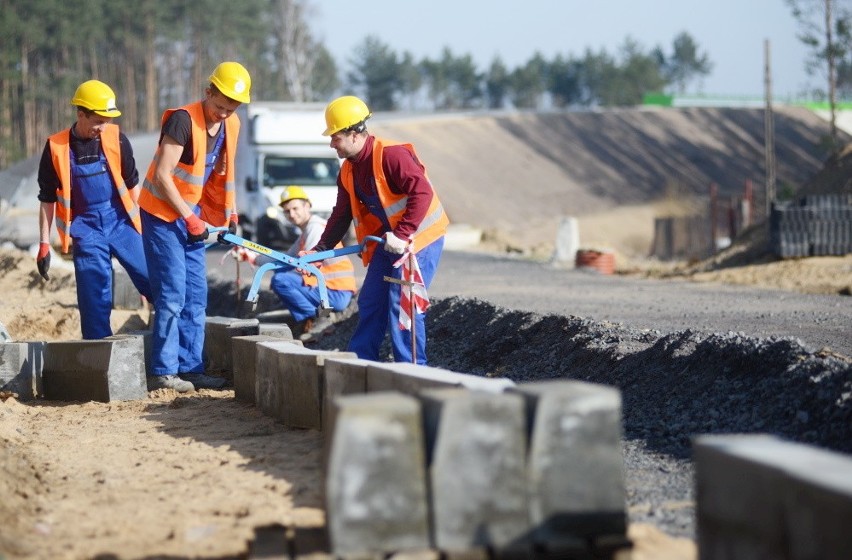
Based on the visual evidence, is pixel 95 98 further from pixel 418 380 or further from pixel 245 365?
pixel 418 380

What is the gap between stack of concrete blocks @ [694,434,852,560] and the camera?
10.0 feet

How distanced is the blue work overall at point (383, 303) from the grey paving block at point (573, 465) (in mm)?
3624

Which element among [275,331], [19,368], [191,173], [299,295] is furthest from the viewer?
[299,295]

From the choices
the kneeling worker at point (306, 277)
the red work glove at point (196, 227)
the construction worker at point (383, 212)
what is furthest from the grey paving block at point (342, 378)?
the kneeling worker at point (306, 277)

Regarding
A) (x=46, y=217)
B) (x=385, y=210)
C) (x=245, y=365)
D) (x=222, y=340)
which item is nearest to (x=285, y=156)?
(x=222, y=340)

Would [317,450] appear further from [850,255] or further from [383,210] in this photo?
[850,255]

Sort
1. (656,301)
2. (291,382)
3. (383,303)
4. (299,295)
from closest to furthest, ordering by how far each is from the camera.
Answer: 1. (291,382)
2. (383,303)
3. (299,295)
4. (656,301)

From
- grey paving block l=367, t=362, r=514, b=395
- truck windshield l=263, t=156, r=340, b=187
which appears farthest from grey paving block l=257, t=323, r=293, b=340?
truck windshield l=263, t=156, r=340, b=187

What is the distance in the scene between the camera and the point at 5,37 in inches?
1986

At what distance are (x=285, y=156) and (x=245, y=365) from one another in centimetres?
1653

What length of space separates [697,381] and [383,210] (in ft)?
7.31

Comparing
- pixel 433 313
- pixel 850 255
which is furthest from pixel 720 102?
pixel 433 313

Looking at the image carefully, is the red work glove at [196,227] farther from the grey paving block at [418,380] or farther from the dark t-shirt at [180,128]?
the grey paving block at [418,380]

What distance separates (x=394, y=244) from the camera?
749 centimetres
